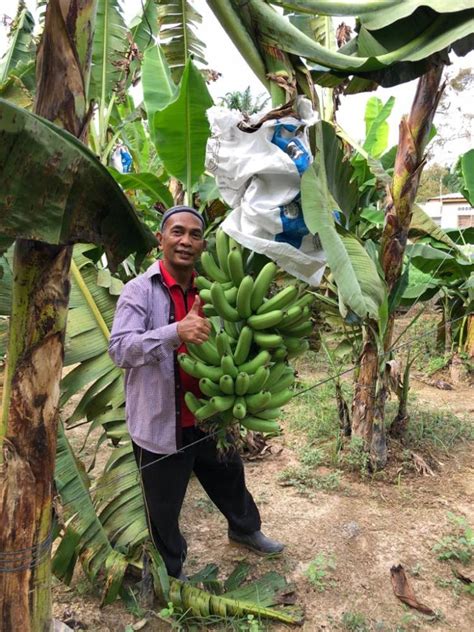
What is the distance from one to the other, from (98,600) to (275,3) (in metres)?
2.96

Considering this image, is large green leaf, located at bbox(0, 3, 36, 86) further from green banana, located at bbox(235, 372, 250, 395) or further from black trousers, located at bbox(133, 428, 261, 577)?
green banana, located at bbox(235, 372, 250, 395)

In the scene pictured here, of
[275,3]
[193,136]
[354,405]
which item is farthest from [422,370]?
[275,3]

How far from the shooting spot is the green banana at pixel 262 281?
1953 mm

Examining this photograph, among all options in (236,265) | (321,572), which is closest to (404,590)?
(321,572)

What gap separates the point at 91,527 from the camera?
8.18 ft

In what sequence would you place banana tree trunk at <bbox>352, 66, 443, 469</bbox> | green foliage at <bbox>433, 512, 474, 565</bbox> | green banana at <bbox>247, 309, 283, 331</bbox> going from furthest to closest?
1. banana tree trunk at <bbox>352, 66, 443, 469</bbox>
2. green foliage at <bbox>433, 512, 474, 565</bbox>
3. green banana at <bbox>247, 309, 283, 331</bbox>

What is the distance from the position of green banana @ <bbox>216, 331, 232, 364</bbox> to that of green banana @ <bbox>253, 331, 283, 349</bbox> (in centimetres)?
12

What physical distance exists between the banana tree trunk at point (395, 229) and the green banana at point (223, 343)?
1.97 metres

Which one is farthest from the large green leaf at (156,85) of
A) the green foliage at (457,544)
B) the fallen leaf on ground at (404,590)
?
the green foliage at (457,544)

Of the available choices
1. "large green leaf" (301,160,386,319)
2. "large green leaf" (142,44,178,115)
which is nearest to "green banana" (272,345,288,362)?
"large green leaf" (301,160,386,319)

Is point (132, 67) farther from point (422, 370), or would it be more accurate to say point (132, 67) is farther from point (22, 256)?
point (422, 370)

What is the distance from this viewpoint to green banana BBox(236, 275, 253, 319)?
6.34ft

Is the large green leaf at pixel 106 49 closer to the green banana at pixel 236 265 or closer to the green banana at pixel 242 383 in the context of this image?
the green banana at pixel 236 265

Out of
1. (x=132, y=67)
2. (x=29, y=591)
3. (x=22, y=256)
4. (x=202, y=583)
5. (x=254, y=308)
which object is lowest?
(x=202, y=583)
